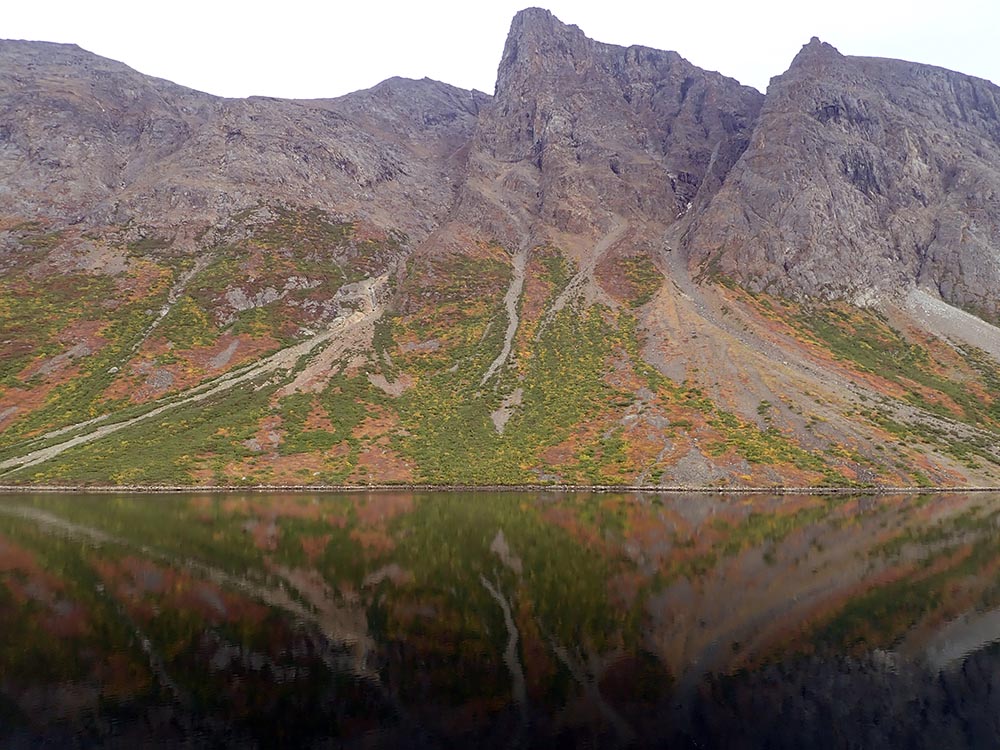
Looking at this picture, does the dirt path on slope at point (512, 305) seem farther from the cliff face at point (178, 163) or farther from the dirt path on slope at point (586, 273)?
the cliff face at point (178, 163)

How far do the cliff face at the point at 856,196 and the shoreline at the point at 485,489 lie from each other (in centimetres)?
7081

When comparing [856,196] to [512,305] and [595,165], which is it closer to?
[595,165]

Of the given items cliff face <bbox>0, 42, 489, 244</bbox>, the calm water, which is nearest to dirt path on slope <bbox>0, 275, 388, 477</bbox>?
cliff face <bbox>0, 42, 489, 244</bbox>

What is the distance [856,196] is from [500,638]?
169461mm

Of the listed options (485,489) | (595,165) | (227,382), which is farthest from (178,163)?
(485,489)

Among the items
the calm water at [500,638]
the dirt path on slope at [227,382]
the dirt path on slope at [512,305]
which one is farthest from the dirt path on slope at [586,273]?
the calm water at [500,638]

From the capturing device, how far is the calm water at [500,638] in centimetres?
2031

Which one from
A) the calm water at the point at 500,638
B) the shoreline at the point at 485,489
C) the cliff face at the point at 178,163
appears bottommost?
the shoreline at the point at 485,489

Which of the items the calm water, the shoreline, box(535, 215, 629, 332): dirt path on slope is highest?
box(535, 215, 629, 332): dirt path on slope

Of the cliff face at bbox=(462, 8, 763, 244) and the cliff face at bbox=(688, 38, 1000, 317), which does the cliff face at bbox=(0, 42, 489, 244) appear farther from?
the cliff face at bbox=(688, 38, 1000, 317)

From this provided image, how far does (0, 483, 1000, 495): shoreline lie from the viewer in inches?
3095

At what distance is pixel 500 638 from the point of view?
87.4 ft

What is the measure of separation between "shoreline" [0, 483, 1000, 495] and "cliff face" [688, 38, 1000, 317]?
2788 inches

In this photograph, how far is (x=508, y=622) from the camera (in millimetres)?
28578
